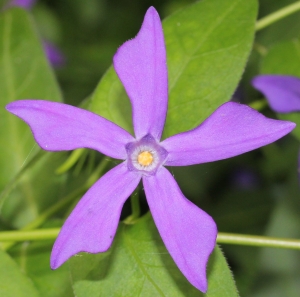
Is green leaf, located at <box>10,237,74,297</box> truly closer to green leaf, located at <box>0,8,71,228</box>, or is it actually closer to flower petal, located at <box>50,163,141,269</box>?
green leaf, located at <box>0,8,71,228</box>

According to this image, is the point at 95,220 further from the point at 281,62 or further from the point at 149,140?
the point at 281,62

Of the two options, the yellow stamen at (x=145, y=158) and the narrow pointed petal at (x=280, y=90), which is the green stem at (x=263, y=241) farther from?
the narrow pointed petal at (x=280, y=90)

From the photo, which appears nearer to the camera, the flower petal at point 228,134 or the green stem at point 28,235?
the flower petal at point 228,134

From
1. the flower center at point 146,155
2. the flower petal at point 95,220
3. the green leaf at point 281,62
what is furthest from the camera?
the green leaf at point 281,62

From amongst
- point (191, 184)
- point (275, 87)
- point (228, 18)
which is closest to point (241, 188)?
point (191, 184)

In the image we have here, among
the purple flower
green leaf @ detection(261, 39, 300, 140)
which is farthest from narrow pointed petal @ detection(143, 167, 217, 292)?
green leaf @ detection(261, 39, 300, 140)

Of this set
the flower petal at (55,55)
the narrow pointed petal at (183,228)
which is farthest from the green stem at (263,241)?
the flower petal at (55,55)

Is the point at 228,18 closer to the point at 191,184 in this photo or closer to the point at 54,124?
the point at 54,124

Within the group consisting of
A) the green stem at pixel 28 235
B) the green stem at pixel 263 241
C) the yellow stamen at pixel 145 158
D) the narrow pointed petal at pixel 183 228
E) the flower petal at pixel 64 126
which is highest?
the flower petal at pixel 64 126
